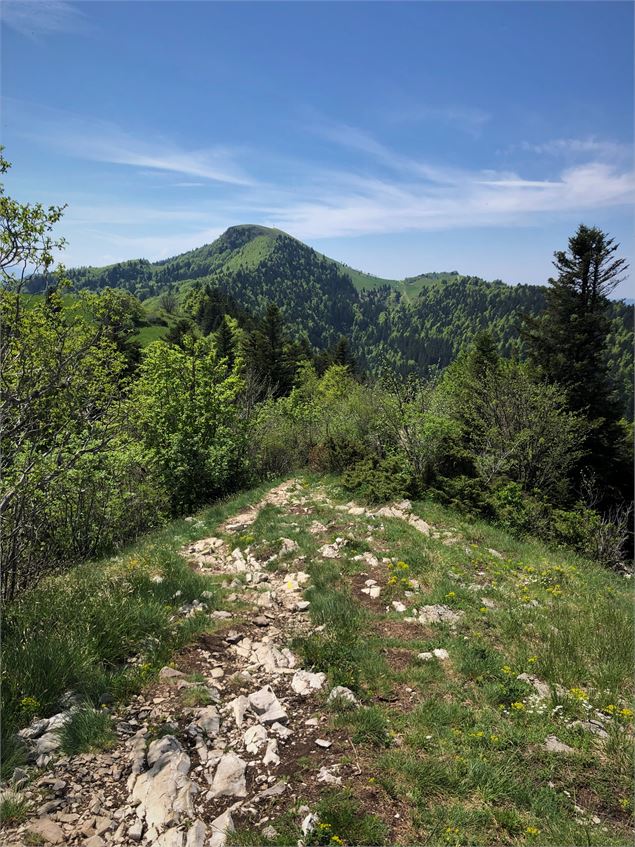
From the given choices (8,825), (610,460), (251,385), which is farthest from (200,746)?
(610,460)

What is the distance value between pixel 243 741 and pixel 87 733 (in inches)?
63.6

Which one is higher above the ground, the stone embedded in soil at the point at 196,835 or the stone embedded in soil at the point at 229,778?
the stone embedded in soil at the point at 196,835

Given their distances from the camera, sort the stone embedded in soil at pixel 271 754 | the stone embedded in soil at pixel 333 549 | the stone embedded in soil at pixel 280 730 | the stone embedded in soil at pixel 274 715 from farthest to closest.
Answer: the stone embedded in soil at pixel 333 549, the stone embedded in soil at pixel 274 715, the stone embedded in soil at pixel 280 730, the stone embedded in soil at pixel 271 754

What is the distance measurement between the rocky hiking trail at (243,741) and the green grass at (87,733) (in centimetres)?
8

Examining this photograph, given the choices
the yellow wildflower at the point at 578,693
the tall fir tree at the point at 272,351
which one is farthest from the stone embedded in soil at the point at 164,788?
the tall fir tree at the point at 272,351

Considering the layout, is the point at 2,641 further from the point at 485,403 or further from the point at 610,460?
the point at 610,460

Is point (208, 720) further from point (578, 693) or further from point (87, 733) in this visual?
point (578, 693)

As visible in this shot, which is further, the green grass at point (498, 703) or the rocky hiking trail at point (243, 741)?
the green grass at point (498, 703)

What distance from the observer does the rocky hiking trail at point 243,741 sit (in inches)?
149

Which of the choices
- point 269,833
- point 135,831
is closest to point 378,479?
point 269,833

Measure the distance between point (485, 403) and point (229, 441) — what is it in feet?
38.2

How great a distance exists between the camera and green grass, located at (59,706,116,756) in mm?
4391

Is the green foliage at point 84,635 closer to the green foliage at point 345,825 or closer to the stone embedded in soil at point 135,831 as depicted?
the stone embedded in soil at point 135,831

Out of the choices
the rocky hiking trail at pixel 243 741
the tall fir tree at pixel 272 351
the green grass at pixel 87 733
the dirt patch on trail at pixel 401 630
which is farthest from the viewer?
the tall fir tree at pixel 272 351
